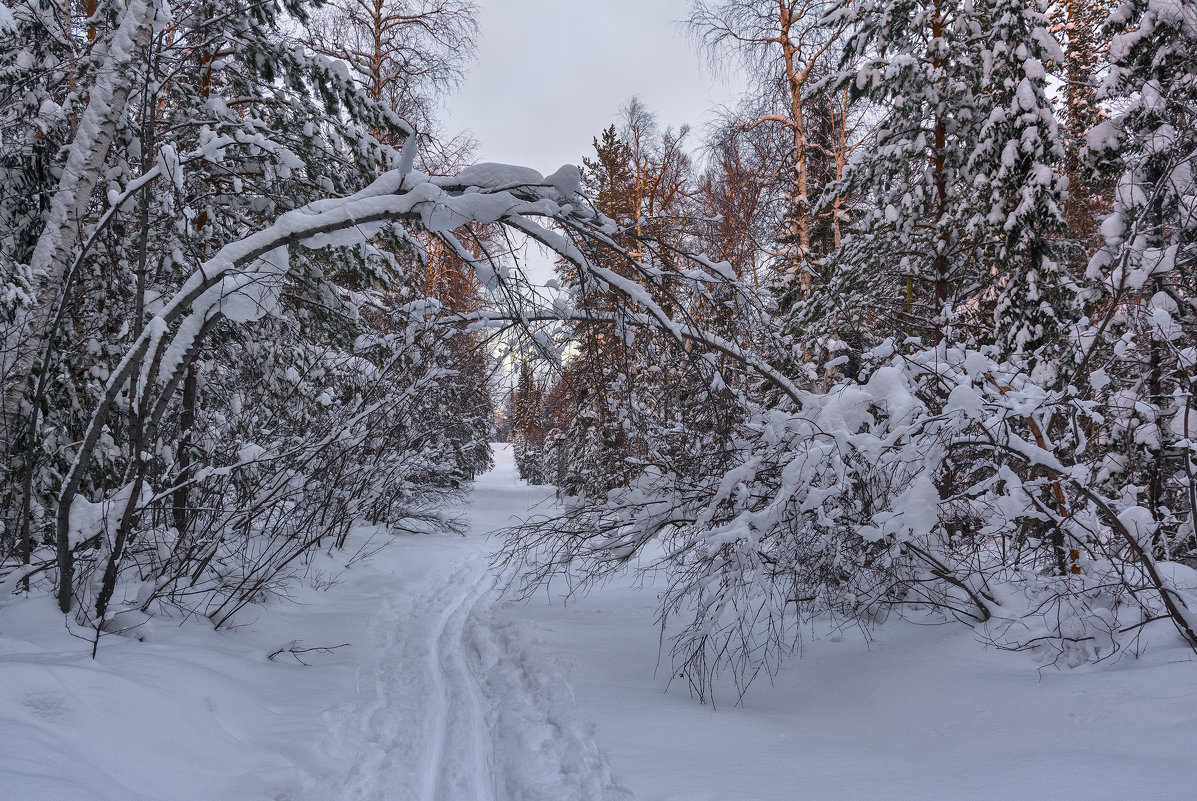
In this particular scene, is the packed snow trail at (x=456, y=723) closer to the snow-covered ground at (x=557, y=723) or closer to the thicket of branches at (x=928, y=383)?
the snow-covered ground at (x=557, y=723)

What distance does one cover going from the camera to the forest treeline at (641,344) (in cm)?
342

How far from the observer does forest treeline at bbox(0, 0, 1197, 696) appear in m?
3.42

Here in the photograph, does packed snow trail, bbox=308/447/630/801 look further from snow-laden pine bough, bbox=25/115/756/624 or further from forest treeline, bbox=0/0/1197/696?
snow-laden pine bough, bbox=25/115/756/624

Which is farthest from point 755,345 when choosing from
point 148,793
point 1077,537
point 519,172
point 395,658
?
point 395,658

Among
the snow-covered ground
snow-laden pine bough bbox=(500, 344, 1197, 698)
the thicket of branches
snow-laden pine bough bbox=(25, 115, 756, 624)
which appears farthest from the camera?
the thicket of branches

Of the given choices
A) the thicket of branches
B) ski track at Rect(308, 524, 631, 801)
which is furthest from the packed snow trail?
the thicket of branches

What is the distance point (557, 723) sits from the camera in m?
4.36

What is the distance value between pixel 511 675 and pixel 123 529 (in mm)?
3305

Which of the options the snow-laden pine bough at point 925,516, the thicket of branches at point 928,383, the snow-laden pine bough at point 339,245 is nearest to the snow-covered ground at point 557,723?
the snow-laden pine bough at point 925,516

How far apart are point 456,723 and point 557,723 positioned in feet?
2.48

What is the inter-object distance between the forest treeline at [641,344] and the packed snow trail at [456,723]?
42.3 inches

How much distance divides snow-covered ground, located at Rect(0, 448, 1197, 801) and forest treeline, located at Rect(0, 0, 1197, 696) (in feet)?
1.48

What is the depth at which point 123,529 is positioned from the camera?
12.0ft

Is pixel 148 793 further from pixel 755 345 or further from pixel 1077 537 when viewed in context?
pixel 1077 537
